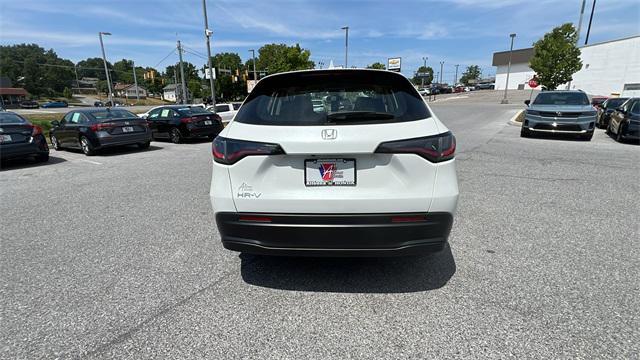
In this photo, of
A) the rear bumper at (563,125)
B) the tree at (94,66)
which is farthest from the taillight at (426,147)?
the tree at (94,66)

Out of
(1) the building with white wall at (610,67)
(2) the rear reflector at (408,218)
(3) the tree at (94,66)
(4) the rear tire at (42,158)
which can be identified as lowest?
(4) the rear tire at (42,158)

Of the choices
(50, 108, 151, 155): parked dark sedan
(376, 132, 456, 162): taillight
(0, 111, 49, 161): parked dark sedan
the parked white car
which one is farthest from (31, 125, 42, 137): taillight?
(376, 132, 456, 162): taillight

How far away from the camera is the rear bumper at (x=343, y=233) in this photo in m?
2.38

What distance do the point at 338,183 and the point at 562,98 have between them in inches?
520

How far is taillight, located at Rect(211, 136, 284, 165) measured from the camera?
238 centimetres

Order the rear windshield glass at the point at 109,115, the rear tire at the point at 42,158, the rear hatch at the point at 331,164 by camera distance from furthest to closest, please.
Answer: the rear windshield glass at the point at 109,115, the rear tire at the point at 42,158, the rear hatch at the point at 331,164

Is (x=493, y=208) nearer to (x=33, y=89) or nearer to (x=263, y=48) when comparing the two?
(x=263, y=48)

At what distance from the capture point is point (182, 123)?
41.9 feet

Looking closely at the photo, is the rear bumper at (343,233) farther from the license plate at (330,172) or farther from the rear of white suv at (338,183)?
the license plate at (330,172)

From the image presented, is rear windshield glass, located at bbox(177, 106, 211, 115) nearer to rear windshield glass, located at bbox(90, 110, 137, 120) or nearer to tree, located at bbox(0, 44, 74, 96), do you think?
rear windshield glass, located at bbox(90, 110, 137, 120)

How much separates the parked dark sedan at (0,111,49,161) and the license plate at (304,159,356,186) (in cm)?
938

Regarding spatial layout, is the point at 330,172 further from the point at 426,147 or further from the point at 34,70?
the point at 34,70

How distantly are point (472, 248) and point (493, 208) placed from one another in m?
1.57

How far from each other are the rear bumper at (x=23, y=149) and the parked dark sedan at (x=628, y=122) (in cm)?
1691
